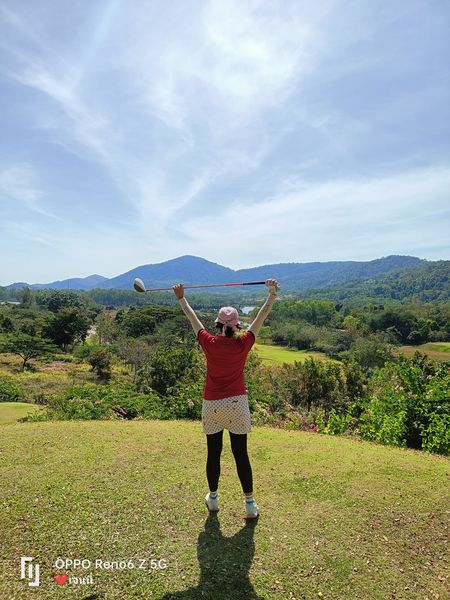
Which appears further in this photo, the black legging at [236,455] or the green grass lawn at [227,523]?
the black legging at [236,455]

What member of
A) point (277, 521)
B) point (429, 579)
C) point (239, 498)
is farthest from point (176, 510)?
point (429, 579)

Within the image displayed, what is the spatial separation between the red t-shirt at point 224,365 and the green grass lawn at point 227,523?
53.4 inches

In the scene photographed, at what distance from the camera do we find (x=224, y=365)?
3.85 meters

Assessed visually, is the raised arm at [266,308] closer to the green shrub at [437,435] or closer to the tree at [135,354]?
the green shrub at [437,435]

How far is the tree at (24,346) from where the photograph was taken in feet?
121

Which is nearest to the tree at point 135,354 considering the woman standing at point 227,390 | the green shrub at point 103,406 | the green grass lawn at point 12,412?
the green grass lawn at point 12,412

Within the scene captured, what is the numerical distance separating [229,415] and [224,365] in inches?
18.2

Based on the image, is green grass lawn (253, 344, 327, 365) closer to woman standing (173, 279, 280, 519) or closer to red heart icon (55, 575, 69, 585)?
woman standing (173, 279, 280, 519)

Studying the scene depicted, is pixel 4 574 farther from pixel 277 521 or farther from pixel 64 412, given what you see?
pixel 64 412

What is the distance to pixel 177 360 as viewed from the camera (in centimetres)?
2405

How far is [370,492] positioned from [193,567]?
2284 mm

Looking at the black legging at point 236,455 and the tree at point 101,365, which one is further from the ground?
the black legging at point 236,455

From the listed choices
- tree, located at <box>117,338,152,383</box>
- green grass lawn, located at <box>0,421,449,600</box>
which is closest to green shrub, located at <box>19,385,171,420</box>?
green grass lawn, located at <box>0,421,449,600</box>
